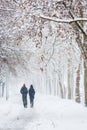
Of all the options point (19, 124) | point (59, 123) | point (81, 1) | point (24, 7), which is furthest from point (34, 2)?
point (19, 124)

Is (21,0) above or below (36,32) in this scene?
above

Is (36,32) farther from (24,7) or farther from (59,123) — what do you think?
(59,123)

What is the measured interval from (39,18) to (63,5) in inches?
37.6

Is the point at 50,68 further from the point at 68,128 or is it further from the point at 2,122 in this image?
the point at 68,128

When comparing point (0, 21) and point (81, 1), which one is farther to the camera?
point (0, 21)

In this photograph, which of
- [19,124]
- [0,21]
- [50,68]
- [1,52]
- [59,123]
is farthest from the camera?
[50,68]

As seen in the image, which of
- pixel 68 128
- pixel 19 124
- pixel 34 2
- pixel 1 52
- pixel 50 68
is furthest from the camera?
pixel 50 68

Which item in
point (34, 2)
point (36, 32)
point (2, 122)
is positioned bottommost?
point (2, 122)

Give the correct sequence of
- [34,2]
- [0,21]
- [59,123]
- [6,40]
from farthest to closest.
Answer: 1. [6,40]
2. [0,21]
3. [59,123]
4. [34,2]

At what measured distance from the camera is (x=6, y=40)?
2947 centimetres

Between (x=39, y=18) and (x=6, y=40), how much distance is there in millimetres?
16040

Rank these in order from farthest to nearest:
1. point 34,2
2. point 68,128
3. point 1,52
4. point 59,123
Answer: point 1,52, point 59,123, point 68,128, point 34,2

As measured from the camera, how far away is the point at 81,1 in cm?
1363

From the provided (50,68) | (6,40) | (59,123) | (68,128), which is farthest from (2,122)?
(50,68)
